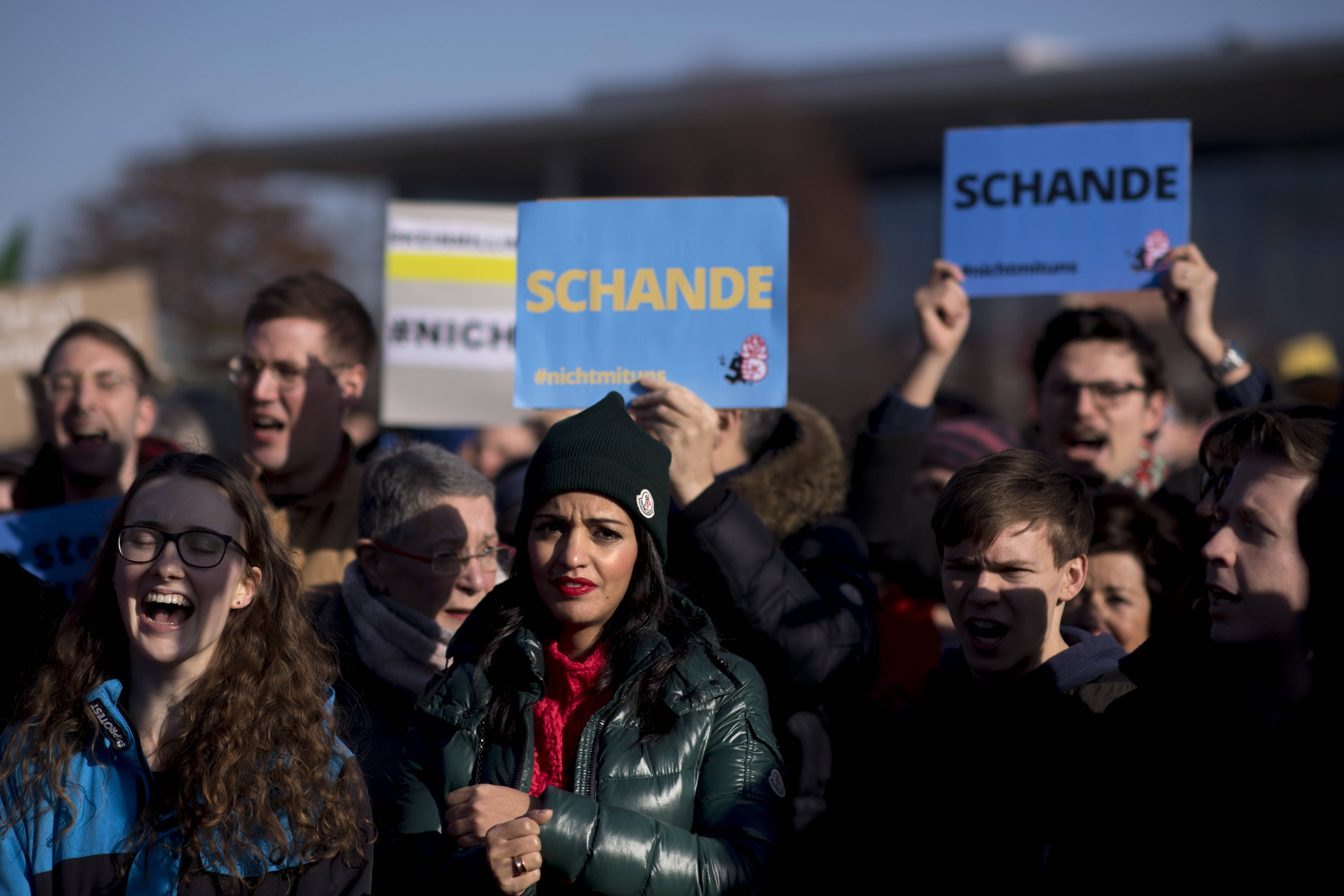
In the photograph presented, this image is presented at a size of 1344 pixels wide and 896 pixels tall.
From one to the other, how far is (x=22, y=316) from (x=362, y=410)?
12.1ft

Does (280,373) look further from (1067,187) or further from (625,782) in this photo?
(1067,187)

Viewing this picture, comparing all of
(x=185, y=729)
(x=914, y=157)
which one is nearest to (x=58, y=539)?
(x=185, y=729)

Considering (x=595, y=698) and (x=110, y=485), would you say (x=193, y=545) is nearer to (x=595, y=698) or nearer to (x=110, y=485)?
(x=595, y=698)

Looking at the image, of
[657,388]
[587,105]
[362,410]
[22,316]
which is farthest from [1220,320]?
[657,388]

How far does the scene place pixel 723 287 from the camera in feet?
11.7

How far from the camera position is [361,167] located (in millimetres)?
31797

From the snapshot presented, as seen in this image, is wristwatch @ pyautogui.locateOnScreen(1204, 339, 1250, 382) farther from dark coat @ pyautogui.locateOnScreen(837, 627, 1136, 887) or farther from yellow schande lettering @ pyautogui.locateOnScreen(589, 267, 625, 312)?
yellow schande lettering @ pyautogui.locateOnScreen(589, 267, 625, 312)

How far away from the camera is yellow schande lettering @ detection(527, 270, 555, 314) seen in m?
3.64

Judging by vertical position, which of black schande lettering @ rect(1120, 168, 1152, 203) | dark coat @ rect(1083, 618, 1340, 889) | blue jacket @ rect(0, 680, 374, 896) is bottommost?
blue jacket @ rect(0, 680, 374, 896)

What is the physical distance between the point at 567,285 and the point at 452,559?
835mm

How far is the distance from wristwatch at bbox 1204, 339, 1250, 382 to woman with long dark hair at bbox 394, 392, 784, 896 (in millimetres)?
1901

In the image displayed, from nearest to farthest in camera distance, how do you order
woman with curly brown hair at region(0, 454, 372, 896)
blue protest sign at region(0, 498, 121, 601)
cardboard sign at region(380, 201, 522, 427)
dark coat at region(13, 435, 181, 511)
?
woman with curly brown hair at region(0, 454, 372, 896), blue protest sign at region(0, 498, 121, 601), dark coat at region(13, 435, 181, 511), cardboard sign at region(380, 201, 522, 427)

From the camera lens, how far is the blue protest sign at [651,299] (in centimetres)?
353

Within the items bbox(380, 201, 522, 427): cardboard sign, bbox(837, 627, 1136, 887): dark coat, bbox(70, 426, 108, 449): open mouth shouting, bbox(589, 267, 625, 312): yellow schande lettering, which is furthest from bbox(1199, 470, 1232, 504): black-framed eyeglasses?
bbox(70, 426, 108, 449): open mouth shouting
